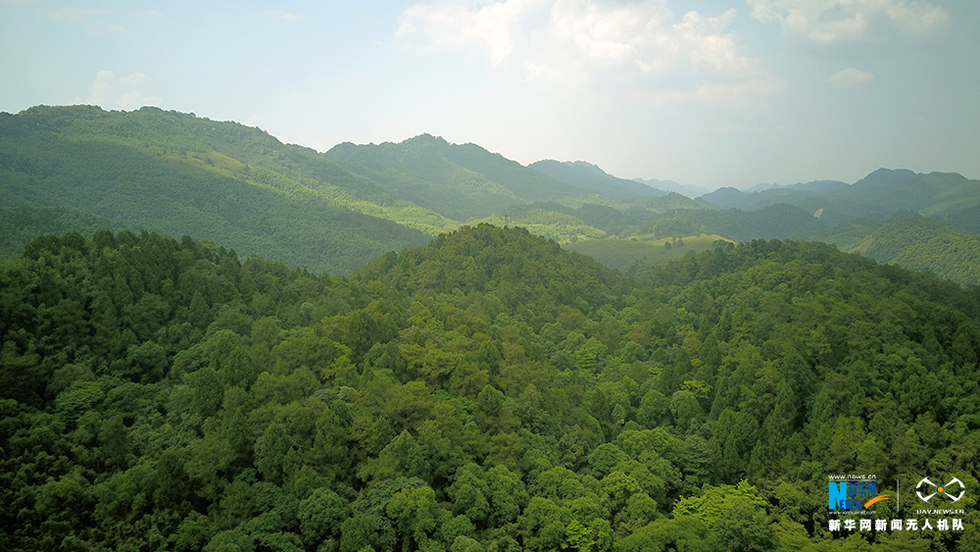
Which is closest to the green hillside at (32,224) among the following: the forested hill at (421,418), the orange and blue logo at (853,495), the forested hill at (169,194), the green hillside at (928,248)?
the forested hill at (421,418)

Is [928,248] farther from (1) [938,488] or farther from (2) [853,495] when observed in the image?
(2) [853,495]

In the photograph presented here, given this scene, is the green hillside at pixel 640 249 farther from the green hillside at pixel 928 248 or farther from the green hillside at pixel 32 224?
the green hillside at pixel 32 224

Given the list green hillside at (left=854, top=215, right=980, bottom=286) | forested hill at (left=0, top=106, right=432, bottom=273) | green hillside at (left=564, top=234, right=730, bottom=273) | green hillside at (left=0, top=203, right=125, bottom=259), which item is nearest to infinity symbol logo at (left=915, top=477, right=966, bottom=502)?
green hillside at (left=0, top=203, right=125, bottom=259)

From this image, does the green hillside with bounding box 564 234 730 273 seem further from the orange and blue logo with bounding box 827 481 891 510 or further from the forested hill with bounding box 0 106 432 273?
the orange and blue logo with bounding box 827 481 891 510

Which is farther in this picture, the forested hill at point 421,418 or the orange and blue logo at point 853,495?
the orange and blue logo at point 853,495

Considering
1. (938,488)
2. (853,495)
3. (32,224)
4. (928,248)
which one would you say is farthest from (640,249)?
(938,488)

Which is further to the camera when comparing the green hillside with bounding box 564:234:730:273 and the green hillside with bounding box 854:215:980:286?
the green hillside with bounding box 564:234:730:273
